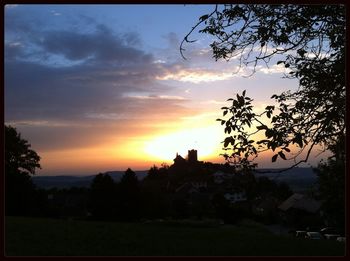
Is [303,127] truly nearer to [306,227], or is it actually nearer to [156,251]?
[156,251]

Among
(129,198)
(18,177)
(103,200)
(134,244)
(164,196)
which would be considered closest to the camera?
(134,244)

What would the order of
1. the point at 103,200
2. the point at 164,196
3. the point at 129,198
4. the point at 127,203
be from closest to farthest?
the point at 164,196 → the point at 103,200 → the point at 129,198 → the point at 127,203

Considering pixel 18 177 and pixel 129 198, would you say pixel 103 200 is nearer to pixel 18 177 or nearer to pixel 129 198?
pixel 129 198

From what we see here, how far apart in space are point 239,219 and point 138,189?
21.5 feet

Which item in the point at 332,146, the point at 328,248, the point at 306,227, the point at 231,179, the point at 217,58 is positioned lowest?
the point at 306,227

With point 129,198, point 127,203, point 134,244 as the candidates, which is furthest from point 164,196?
point 134,244

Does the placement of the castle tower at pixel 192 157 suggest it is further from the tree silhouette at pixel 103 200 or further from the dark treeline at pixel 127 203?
the tree silhouette at pixel 103 200

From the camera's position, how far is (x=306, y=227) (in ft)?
143

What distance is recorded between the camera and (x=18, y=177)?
32.2 m

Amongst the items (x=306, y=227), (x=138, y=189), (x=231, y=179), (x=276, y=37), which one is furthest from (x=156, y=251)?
(x=306, y=227)

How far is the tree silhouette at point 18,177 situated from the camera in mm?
30484

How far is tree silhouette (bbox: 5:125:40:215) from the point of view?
100 ft

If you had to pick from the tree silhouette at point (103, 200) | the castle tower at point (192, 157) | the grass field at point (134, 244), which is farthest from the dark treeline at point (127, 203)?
the castle tower at point (192, 157)

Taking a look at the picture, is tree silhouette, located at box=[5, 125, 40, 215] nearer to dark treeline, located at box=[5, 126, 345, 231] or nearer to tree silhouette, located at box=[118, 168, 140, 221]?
dark treeline, located at box=[5, 126, 345, 231]
